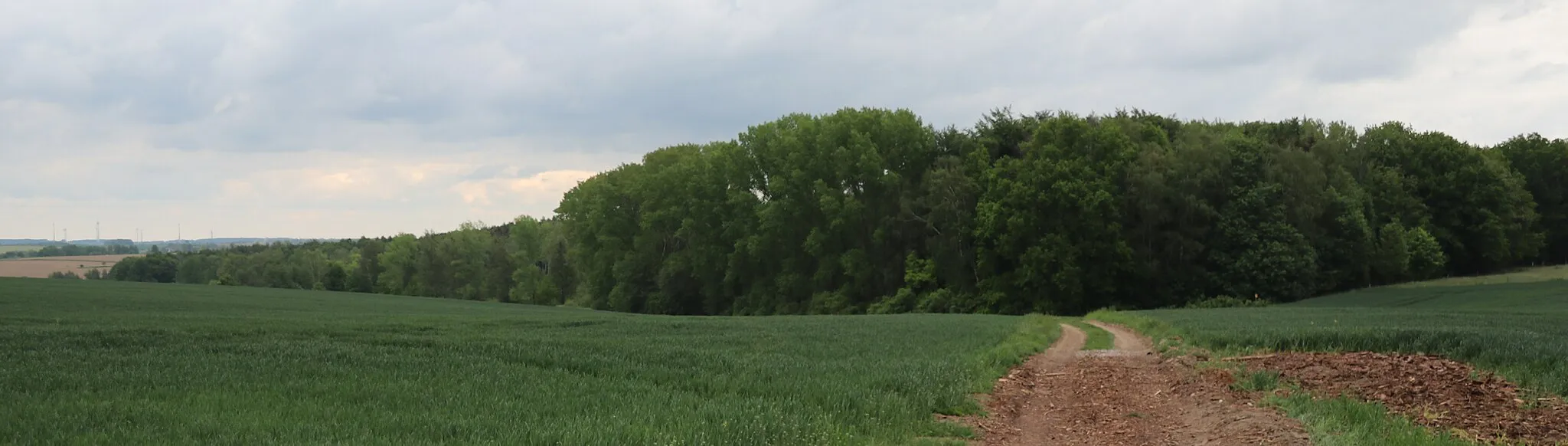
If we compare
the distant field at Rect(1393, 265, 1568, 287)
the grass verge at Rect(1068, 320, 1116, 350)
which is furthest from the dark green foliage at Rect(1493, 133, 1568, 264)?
the grass verge at Rect(1068, 320, 1116, 350)

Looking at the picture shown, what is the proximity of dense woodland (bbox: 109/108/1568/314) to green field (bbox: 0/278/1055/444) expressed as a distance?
1306 inches

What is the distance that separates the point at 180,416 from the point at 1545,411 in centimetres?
Answer: 1561

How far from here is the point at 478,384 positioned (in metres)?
13.0

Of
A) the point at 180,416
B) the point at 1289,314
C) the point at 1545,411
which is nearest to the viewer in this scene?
the point at 180,416

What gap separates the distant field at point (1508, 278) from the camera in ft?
184

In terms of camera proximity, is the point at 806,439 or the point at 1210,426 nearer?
the point at 806,439

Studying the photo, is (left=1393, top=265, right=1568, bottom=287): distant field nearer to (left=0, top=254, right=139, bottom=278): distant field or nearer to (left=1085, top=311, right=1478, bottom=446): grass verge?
(left=1085, top=311, right=1478, bottom=446): grass verge

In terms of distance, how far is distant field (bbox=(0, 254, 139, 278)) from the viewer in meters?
108

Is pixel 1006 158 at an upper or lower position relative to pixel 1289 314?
upper

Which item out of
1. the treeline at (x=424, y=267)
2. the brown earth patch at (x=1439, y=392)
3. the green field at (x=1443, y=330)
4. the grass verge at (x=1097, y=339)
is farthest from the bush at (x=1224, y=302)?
the treeline at (x=424, y=267)

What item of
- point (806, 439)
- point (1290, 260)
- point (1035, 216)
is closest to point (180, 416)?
point (806, 439)

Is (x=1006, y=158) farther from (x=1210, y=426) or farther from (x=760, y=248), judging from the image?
(x=1210, y=426)

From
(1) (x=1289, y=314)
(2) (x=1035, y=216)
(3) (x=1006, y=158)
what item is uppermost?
(3) (x=1006, y=158)

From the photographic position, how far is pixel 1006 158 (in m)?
59.8
